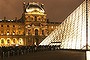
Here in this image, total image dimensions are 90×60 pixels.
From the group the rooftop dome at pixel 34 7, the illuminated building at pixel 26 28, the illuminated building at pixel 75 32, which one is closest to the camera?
the illuminated building at pixel 75 32

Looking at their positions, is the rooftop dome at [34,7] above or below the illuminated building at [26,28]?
above

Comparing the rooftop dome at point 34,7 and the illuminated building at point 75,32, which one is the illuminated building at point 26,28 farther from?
the illuminated building at point 75,32

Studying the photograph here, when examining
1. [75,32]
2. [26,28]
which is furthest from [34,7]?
[75,32]

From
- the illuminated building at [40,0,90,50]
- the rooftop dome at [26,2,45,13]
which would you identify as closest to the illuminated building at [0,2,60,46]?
the rooftop dome at [26,2,45,13]

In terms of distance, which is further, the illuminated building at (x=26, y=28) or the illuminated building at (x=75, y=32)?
the illuminated building at (x=26, y=28)

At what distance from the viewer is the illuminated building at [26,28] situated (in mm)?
81188

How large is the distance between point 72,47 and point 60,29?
717 centimetres

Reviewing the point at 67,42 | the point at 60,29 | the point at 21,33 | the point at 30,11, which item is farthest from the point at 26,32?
the point at 67,42

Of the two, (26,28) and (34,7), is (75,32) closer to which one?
(26,28)

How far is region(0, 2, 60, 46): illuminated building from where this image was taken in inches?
3196

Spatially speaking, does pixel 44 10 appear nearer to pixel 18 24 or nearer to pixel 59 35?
pixel 18 24

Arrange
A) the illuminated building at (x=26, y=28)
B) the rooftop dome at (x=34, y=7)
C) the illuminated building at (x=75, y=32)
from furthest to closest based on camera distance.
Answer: the rooftop dome at (x=34, y=7), the illuminated building at (x=26, y=28), the illuminated building at (x=75, y=32)

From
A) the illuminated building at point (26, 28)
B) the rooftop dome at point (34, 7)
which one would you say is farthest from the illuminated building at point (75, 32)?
the rooftop dome at point (34, 7)

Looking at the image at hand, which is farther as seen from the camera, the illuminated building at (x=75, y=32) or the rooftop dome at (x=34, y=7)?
the rooftop dome at (x=34, y=7)
